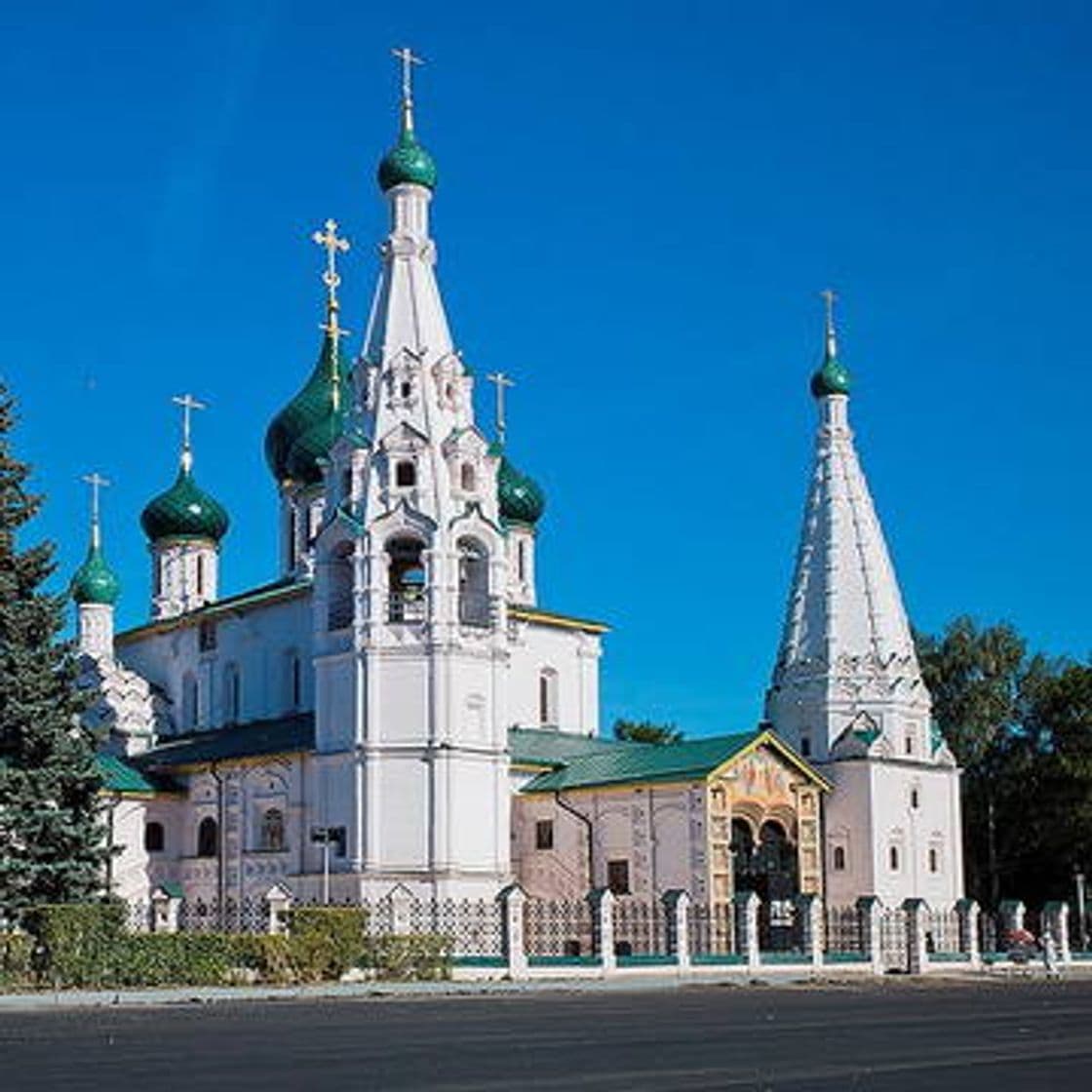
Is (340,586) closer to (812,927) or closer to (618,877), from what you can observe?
(618,877)

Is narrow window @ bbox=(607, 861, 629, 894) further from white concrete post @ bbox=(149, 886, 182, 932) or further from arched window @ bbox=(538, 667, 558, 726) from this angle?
white concrete post @ bbox=(149, 886, 182, 932)

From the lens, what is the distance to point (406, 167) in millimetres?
47688

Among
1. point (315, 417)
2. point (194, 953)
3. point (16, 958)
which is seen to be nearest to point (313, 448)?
point (315, 417)

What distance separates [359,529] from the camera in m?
45.8

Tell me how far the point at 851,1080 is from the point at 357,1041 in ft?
19.8

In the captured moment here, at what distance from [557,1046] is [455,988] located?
51.6 ft

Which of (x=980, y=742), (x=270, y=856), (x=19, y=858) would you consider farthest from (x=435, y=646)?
(x=980, y=742)

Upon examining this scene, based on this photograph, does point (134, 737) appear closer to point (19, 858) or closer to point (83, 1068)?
point (19, 858)

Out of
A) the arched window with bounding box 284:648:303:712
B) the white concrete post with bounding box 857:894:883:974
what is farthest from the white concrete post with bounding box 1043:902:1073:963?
the arched window with bounding box 284:648:303:712

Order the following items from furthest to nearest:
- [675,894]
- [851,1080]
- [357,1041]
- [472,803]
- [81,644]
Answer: [81,644] < [472,803] < [675,894] < [357,1041] < [851,1080]

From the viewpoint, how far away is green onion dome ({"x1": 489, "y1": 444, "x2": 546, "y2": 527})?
54.6 m

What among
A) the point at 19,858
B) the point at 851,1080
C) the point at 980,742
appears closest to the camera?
the point at 851,1080

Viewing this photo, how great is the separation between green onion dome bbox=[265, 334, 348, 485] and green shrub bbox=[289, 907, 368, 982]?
2374cm

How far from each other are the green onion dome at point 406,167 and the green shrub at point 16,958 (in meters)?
23.8
